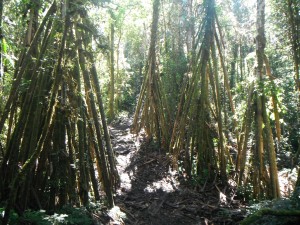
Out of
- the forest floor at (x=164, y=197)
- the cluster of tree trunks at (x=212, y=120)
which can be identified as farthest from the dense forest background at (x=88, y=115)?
the forest floor at (x=164, y=197)

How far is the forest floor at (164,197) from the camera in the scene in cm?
539

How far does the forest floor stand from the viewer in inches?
Answer: 212

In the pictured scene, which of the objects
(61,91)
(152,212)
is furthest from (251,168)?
(61,91)

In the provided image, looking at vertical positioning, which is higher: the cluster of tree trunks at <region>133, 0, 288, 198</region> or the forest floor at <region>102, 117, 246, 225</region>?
the cluster of tree trunks at <region>133, 0, 288, 198</region>

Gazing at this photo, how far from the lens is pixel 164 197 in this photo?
6.23 meters

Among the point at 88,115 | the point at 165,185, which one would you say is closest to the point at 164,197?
the point at 165,185

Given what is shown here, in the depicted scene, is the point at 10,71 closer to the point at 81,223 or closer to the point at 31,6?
the point at 31,6

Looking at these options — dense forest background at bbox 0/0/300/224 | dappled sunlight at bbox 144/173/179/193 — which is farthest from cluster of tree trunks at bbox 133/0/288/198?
dappled sunlight at bbox 144/173/179/193

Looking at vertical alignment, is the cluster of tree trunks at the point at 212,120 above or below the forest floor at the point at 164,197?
above

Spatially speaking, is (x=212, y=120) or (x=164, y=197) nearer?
(x=164, y=197)

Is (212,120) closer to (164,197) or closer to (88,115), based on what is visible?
(164,197)

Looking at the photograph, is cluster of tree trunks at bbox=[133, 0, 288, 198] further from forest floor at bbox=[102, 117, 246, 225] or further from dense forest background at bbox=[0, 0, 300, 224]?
forest floor at bbox=[102, 117, 246, 225]

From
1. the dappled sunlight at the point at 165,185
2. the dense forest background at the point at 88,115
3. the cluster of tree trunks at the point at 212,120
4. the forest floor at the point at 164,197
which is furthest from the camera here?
the dappled sunlight at the point at 165,185

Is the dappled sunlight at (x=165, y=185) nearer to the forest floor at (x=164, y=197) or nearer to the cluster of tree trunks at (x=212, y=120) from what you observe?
the forest floor at (x=164, y=197)
